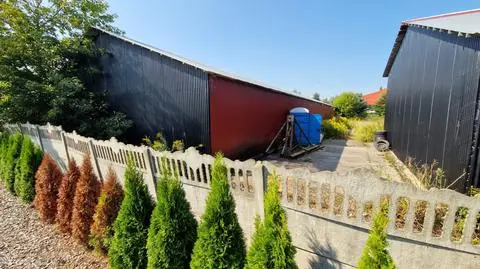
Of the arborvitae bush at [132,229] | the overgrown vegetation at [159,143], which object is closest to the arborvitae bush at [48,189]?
the overgrown vegetation at [159,143]

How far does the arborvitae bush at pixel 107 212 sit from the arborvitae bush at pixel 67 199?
105cm

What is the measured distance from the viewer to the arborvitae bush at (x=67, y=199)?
4387 millimetres

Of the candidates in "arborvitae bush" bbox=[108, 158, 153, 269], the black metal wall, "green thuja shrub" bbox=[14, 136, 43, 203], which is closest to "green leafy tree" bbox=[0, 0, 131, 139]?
"green thuja shrub" bbox=[14, 136, 43, 203]

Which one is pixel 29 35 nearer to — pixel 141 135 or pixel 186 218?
pixel 141 135

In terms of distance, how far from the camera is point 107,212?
12.1 ft

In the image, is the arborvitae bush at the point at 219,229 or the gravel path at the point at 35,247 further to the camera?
the gravel path at the point at 35,247

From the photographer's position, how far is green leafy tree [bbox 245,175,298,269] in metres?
2.24

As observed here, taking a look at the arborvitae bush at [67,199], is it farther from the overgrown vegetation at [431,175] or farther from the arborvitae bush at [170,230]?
the overgrown vegetation at [431,175]

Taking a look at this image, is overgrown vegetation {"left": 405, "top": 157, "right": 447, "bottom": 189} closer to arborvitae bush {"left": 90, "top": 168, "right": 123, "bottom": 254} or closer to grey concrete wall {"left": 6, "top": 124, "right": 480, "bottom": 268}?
grey concrete wall {"left": 6, "top": 124, "right": 480, "bottom": 268}

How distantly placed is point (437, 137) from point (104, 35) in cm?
1073

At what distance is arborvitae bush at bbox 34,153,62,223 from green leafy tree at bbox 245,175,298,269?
469cm

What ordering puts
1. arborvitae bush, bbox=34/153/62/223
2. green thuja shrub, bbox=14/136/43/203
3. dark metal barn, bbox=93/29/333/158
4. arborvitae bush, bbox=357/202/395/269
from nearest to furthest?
arborvitae bush, bbox=357/202/395/269 < arborvitae bush, bbox=34/153/62/223 < green thuja shrub, bbox=14/136/43/203 < dark metal barn, bbox=93/29/333/158

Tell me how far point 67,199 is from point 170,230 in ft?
9.25

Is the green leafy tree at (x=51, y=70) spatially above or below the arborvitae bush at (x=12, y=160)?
above
